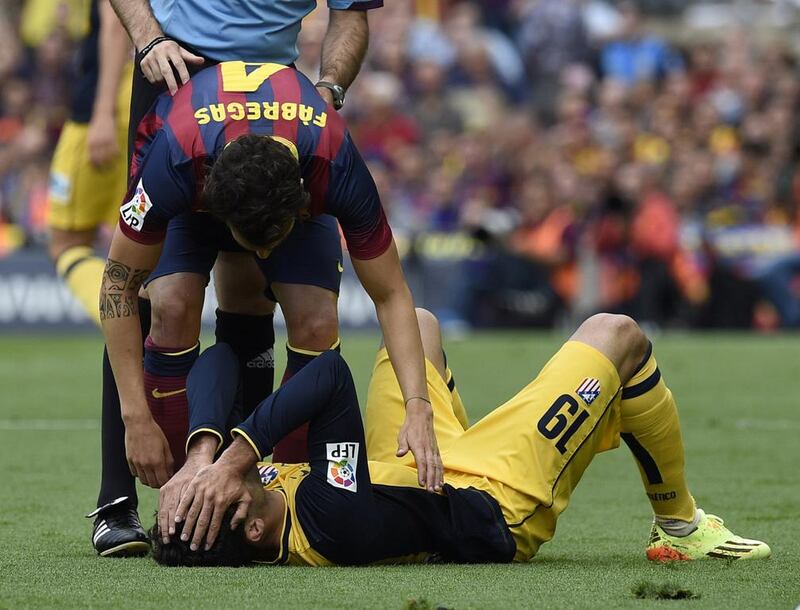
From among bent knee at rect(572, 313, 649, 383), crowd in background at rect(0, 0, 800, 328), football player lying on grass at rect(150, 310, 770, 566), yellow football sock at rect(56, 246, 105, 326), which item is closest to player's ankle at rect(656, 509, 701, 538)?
football player lying on grass at rect(150, 310, 770, 566)

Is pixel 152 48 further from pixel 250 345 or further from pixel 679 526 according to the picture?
pixel 679 526

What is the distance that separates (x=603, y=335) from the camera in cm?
439

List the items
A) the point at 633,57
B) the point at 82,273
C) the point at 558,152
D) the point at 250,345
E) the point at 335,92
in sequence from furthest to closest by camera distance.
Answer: the point at 633,57, the point at 558,152, the point at 82,273, the point at 250,345, the point at 335,92

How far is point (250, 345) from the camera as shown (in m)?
5.14

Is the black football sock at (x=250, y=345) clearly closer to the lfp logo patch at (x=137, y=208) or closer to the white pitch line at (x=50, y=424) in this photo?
the lfp logo patch at (x=137, y=208)

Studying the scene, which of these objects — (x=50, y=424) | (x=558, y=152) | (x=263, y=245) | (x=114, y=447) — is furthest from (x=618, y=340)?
(x=558, y=152)

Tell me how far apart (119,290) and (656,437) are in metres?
1.49

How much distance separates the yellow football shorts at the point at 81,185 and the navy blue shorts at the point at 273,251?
6.24 feet

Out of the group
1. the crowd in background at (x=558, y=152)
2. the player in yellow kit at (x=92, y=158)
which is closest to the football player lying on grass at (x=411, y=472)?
the player in yellow kit at (x=92, y=158)

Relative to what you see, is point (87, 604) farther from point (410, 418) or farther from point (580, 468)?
point (580, 468)

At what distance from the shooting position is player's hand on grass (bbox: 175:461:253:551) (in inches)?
154

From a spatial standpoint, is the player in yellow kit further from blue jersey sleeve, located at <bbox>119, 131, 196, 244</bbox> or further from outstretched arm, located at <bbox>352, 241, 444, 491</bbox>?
outstretched arm, located at <bbox>352, 241, 444, 491</bbox>

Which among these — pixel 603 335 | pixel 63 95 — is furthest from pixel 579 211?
pixel 603 335

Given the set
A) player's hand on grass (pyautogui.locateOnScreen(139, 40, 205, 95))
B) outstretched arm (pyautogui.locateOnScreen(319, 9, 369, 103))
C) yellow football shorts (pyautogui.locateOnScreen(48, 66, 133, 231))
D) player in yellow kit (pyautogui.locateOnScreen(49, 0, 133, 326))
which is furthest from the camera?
yellow football shorts (pyautogui.locateOnScreen(48, 66, 133, 231))
